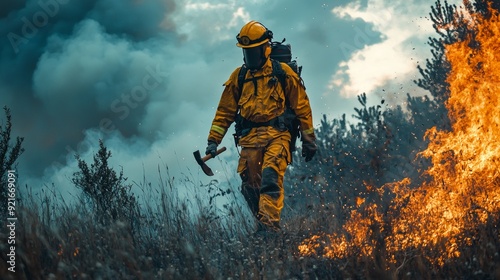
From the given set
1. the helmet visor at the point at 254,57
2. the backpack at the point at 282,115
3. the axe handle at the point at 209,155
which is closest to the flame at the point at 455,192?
the backpack at the point at 282,115

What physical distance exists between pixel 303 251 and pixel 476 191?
6.89ft

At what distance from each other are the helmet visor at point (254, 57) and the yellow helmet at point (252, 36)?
0.05 meters

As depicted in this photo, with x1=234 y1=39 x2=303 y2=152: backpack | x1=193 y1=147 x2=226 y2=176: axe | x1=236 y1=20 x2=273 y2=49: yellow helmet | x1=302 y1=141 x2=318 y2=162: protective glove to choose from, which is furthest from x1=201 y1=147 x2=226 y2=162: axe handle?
x1=236 y1=20 x2=273 y2=49: yellow helmet

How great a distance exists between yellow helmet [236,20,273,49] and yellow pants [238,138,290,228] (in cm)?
107

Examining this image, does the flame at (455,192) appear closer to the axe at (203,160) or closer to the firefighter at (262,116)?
the firefighter at (262,116)

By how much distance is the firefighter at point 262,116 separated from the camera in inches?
239

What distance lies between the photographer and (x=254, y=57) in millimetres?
6125

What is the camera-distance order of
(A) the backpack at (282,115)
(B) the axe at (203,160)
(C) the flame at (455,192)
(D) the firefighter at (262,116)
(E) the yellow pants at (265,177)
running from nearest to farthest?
1. (C) the flame at (455,192)
2. (E) the yellow pants at (265,177)
3. (D) the firefighter at (262,116)
4. (A) the backpack at (282,115)
5. (B) the axe at (203,160)

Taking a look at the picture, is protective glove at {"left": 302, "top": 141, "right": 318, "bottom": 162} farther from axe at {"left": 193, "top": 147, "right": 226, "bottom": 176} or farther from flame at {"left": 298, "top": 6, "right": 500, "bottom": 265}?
axe at {"left": 193, "top": 147, "right": 226, "bottom": 176}

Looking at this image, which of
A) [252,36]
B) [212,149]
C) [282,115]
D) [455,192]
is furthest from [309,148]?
[455,192]

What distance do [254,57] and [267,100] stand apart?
49cm

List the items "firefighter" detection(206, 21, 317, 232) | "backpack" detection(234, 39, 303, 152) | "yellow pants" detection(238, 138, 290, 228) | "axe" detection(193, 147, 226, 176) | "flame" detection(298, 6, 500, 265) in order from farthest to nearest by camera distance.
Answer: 1. "axe" detection(193, 147, 226, 176)
2. "backpack" detection(234, 39, 303, 152)
3. "firefighter" detection(206, 21, 317, 232)
4. "yellow pants" detection(238, 138, 290, 228)
5. "flame" detection(298, 6, 500, 265)

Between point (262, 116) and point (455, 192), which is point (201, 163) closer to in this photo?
point (262, 116)

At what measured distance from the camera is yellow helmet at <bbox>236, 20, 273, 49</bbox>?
6.06 meters
